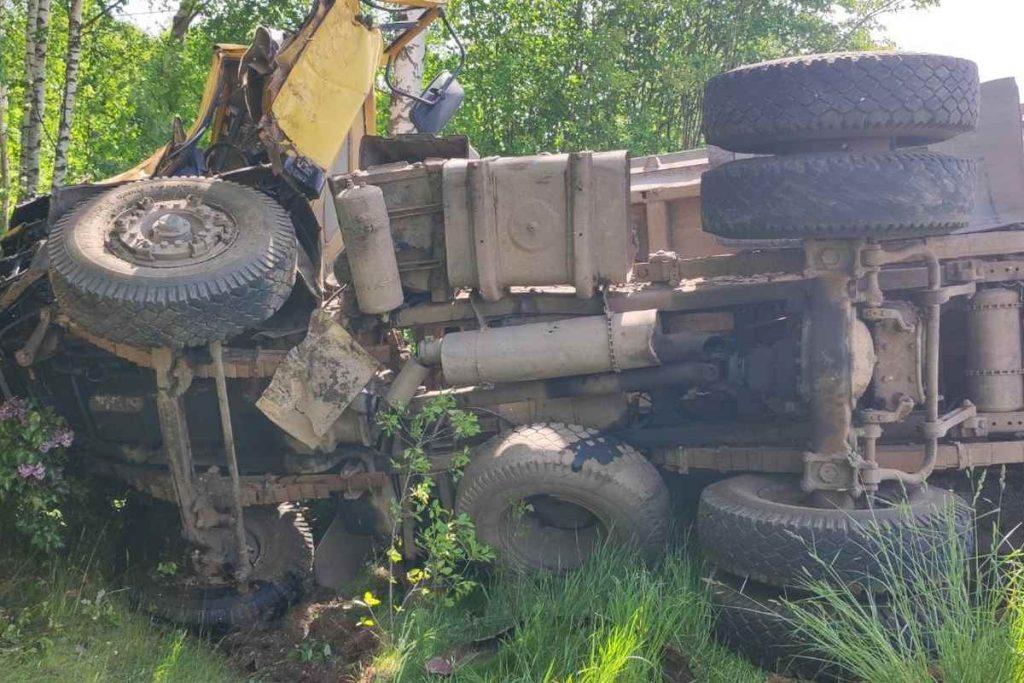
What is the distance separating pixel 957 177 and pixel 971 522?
1.45 m

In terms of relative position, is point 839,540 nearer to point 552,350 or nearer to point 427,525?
point 552,350

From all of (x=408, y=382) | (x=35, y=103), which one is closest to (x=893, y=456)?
(x=408, y=382)

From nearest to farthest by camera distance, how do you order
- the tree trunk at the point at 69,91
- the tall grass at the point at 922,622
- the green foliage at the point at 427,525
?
the tall grass at the point at 922,622, the green foliage at the point at 427,525, the tree trunk at the point at 69,91

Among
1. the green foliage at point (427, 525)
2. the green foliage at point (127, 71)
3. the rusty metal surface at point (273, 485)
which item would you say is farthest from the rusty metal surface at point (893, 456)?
the green foliage at point (127, 71)

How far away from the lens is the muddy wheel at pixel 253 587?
16.7 feet

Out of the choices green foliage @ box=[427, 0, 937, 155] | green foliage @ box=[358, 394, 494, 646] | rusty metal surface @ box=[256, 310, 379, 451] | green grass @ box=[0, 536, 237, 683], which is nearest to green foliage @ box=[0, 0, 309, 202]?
green foliage @ box=[427, 0, 937, 155]

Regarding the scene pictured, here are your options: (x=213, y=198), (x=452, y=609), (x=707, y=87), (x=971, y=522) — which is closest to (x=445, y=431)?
(x=452, y=609)

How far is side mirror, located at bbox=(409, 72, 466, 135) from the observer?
6.25m

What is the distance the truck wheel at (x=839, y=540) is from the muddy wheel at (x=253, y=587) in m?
2.12

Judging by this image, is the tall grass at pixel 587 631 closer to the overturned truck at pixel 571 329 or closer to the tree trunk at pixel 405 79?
the overturned truck at pixel 571 329

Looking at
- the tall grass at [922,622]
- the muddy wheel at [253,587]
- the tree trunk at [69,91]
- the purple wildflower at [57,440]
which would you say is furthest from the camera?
the tree trunk at [69,91]

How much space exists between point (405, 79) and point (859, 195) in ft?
18.5

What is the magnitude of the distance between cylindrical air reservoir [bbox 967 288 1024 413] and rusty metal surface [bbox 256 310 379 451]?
2.88m

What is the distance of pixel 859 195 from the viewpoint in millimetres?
4172
